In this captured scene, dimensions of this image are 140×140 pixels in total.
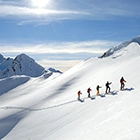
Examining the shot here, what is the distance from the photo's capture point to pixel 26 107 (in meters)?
50.8

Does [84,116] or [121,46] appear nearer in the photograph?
[84,116]

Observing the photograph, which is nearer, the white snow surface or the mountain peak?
the white snow surface

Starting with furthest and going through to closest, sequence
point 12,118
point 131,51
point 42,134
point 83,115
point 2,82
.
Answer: point 2,82 < point 131,51 < point 12,118 < point 42,134 < point 83,115

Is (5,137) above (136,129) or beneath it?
beneath

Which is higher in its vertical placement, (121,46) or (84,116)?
(121,46)

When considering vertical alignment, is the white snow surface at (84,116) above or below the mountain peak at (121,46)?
below

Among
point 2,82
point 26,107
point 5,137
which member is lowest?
point 5,137

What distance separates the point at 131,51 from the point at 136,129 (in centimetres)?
5549

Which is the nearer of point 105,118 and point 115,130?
point 115,130

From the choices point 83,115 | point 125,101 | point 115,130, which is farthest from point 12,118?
point 115,130

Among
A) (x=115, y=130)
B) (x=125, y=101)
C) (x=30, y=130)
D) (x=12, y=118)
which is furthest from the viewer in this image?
(x=12, y=118)

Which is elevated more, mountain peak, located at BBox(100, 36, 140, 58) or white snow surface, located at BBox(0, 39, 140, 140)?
mountain peak, located at BBox(100, 36, 140, 58)

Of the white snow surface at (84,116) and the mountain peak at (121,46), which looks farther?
the mountain peak at (121,46)

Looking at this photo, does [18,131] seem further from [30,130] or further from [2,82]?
[2,82]
